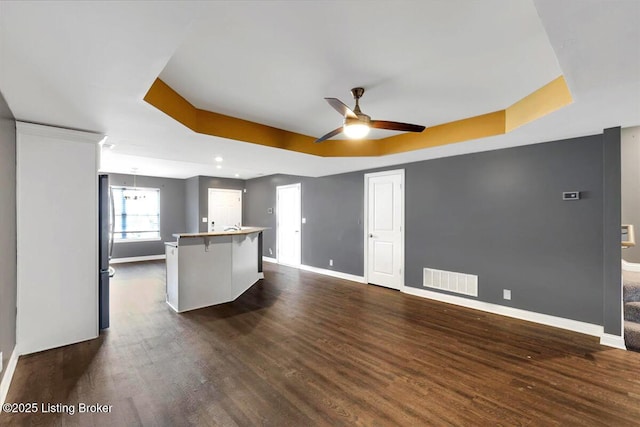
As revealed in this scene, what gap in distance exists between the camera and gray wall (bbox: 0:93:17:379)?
2.14 meters

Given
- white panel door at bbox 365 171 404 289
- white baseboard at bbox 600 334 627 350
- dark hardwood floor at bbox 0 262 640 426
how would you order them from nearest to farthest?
1. dark hardwood floor at bbox 0 262 640 426
2. white baseboard at bbox 600 334 627 350
3. white panel door at bbox 365 171 404 289

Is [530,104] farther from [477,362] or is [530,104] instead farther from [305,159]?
[305,159]

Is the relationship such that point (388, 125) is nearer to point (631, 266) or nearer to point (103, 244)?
point (103, 244)

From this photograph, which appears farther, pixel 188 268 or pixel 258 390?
pixel 188 268

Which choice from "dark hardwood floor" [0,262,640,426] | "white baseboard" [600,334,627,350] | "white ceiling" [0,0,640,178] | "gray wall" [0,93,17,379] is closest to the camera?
"white ceiling" [0,0,640,178]

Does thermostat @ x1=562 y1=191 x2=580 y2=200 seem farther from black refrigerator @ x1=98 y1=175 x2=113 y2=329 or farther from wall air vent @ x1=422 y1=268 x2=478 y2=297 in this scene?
black refrigerator @ x1=98 y1=175 x2=113 y2=329

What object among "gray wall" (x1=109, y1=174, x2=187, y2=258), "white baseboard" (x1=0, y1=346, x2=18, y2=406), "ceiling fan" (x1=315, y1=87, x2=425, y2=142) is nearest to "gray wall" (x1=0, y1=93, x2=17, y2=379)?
"white baseboard" (x1=0, y1=346, x2=18, y2=406)

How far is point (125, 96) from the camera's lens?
2098 mm

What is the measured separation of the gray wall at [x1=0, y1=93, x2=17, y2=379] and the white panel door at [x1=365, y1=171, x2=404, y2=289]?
474cm

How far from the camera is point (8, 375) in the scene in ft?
7.30

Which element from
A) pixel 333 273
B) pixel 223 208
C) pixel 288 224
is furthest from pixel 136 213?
pixel 333 273

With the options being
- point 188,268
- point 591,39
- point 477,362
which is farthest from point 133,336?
point 591,39

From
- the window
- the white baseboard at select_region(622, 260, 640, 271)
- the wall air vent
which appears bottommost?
the wall air vent

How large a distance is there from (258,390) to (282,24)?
8.46ft
